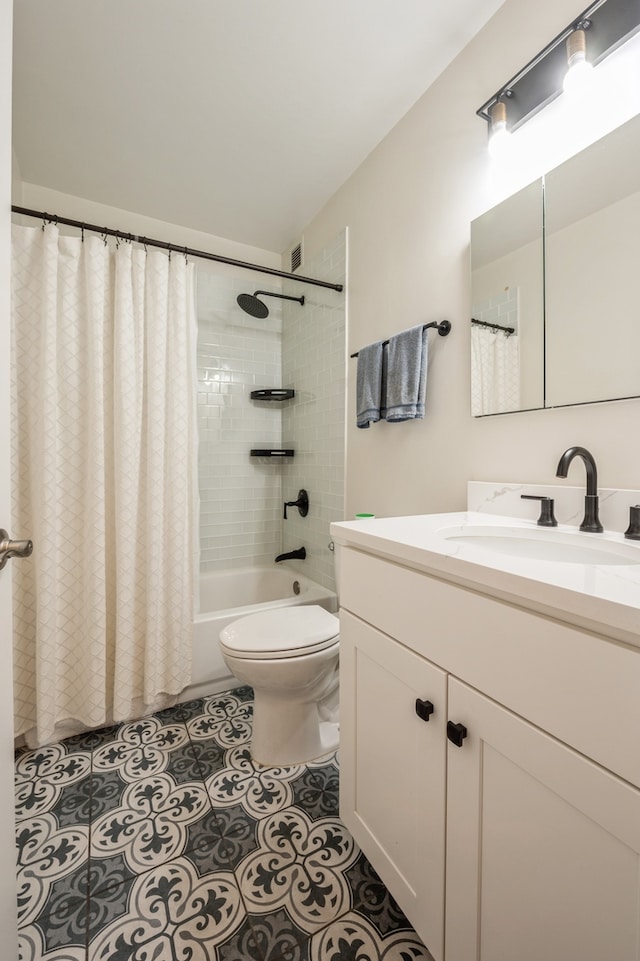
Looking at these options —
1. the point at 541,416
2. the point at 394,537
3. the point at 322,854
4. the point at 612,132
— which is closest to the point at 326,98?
the point at 612,132

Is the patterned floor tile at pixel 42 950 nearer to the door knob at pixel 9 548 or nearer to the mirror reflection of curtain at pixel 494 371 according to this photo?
the door knob at pixel 9 548

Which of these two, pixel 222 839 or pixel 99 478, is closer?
pixel 222 839

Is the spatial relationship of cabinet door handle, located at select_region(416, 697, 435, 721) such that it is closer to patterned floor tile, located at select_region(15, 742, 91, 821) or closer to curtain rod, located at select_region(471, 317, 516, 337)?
curtain rod, located at select_region(471, 317, 516, 337)

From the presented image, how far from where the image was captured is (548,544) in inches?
36.5

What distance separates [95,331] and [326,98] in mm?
1248

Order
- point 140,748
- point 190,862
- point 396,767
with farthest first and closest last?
point 140,748, point 190,862, point 396,767

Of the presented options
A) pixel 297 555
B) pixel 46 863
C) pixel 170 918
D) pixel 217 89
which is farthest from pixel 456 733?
pixel 217 89

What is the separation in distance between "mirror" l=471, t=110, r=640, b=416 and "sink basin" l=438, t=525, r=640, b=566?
344 mm

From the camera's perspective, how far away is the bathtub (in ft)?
5.95

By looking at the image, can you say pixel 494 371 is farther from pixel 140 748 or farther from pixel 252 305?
pixel 140 748

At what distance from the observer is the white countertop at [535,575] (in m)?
0.46

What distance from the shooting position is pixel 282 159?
5.81ft

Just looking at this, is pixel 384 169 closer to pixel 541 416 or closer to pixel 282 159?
pixel 282 159

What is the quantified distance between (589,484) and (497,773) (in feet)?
2.12
